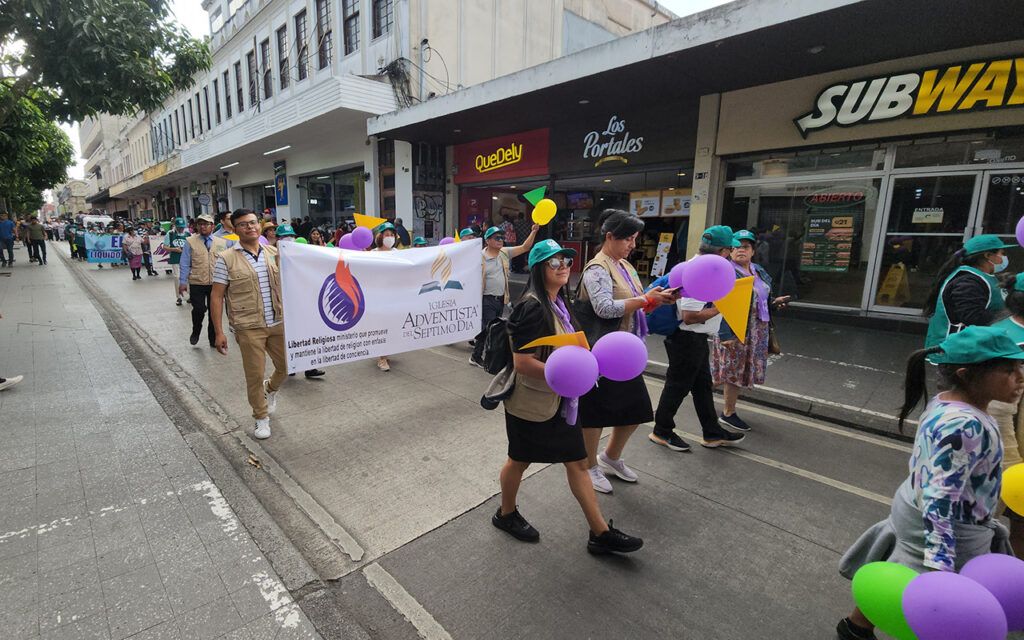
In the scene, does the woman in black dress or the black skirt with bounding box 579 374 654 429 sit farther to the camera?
the black skirt with bounding box 579 374 654 429

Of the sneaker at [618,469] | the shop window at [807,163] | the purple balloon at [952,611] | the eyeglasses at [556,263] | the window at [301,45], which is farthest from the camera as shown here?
the window at [301,45]

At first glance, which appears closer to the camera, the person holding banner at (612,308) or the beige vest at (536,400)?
the beige vest at (536,400)

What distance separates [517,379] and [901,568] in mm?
1690

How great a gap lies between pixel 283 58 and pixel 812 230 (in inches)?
837

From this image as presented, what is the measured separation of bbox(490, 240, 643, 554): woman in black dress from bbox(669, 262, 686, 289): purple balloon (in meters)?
0.65

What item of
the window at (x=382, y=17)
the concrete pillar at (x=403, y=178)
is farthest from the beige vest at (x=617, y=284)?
the window at (x=382, y=17)

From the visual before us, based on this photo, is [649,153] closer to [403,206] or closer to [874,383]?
[874,383]

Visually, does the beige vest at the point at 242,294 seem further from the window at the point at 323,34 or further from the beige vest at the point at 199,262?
the window at the point at 323,34

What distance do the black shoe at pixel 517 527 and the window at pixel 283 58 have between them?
2246cm

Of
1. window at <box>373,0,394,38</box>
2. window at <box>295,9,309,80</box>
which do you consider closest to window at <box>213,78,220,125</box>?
window at <box>295,9,309,80</box>

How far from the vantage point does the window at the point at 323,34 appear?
17.8 meters

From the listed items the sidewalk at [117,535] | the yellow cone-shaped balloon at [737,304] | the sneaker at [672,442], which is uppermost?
the yellow cone-shaped balloon at [737,304]

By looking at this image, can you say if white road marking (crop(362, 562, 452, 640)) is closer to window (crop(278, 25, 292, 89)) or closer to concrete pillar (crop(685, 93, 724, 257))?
concrete pillar (crop(685, 93, 724, 257))

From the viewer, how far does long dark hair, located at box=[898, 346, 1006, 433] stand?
157cm
